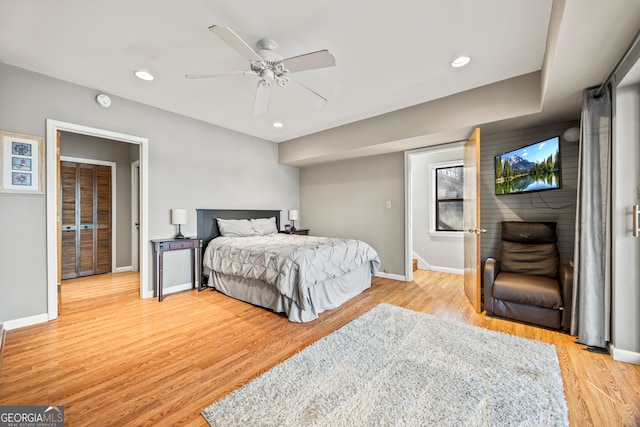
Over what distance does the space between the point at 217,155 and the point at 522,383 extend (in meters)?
4.72

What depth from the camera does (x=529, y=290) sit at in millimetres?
2670

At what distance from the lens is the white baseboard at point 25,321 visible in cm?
265

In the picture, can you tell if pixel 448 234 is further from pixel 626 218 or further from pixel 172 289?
pixel 172 289

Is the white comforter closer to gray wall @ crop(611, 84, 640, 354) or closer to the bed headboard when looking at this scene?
the bed headboard

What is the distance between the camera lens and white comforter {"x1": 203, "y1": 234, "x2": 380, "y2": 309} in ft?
9.20

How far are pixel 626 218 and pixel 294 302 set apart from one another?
9.73 ft

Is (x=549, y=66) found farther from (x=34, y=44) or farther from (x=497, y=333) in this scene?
(x=34, y=44)

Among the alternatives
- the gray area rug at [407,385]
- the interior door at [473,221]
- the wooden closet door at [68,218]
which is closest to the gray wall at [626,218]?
the gray area rug at [407,385]

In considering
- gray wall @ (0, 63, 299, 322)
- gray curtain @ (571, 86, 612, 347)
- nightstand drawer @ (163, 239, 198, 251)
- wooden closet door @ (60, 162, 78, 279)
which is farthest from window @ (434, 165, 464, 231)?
wooden closet door @ (60, 162, 78, 279)

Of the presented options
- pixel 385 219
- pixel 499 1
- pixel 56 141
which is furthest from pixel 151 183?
pixel 499 1

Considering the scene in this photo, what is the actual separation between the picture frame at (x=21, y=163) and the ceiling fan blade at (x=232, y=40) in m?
2.60

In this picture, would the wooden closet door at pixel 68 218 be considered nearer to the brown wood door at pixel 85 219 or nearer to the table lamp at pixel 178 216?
the brown wood door at pixel 85 219

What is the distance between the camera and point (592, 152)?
90.1 inches

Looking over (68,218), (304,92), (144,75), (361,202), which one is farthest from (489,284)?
(68,218)
